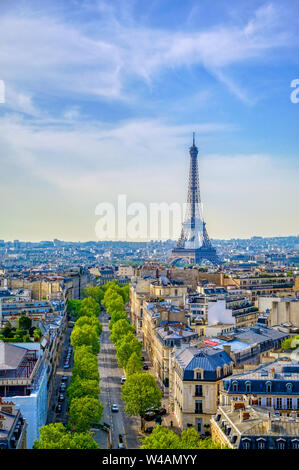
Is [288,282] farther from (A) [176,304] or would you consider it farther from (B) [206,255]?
(B) [206,255]

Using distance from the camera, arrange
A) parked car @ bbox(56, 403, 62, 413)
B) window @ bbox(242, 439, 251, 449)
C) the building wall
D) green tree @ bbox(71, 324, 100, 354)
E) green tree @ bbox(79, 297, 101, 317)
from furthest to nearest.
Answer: green tree @ bbox(79, 297, 101, 317), green tree @ bbox(71, 324, 100, 354), parked car @ bbox(56, 403, 62, 413), the building wall, window @ bbox(242, 439, 251, 449)

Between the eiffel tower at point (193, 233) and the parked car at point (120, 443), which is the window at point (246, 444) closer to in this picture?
the parked car at point (120, 443)

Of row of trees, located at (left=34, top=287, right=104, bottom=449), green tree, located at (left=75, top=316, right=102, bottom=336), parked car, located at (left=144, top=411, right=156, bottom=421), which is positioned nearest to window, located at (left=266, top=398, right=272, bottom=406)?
row of trees, located at (left=34, top=287, right=104, bottom=449)

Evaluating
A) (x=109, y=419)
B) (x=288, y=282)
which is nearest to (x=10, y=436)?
(x=109, y=419)

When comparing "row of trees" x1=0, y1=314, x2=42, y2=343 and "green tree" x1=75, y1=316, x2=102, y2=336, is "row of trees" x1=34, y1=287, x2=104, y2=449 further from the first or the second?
"green tree" x1=75, y1=316, x2=102, y2=336

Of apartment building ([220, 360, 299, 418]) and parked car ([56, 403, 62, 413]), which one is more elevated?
apartment building ([220, 360, 299, 418])

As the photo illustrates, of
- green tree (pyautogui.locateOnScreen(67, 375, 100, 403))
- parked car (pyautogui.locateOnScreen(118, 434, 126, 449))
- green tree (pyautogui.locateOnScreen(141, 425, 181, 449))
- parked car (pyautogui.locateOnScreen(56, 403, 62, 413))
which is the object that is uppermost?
green tree (pyautogui.locateOnScreen(141, 425, 181, 449))
